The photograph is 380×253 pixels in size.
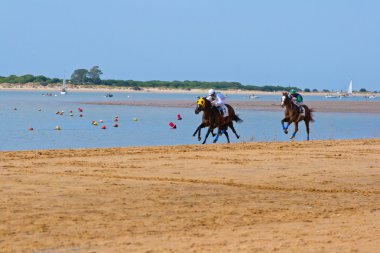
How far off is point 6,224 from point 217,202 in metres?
3.84

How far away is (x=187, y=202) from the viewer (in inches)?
582

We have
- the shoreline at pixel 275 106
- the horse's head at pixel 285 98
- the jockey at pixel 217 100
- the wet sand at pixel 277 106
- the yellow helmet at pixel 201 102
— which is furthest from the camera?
the wet sand at pixel 277 106

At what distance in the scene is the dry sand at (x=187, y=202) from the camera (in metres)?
11.5

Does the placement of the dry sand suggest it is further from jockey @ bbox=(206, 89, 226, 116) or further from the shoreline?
the shoreline

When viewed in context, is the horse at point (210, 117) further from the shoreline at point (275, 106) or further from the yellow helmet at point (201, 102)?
the shoreline at point (275, 106)

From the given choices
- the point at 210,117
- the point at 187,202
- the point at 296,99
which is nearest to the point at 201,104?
the point at 210,117

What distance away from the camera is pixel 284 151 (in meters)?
25.2

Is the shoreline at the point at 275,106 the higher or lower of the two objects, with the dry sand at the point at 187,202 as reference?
lower

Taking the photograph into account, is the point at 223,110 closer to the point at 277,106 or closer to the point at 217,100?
the point at 217,100

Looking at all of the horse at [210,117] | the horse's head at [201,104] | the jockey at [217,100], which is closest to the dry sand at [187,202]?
the horse's head at [201,104]

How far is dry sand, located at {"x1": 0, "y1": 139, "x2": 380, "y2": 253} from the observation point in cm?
1148

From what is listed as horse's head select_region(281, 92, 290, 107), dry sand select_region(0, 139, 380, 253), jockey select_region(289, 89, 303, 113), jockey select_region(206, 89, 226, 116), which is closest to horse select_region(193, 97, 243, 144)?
jockey select_region(206, 89, 226, 116)

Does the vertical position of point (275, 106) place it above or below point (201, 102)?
below

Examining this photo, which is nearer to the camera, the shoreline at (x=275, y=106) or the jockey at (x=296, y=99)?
the jockey at (x=296, y=99)
